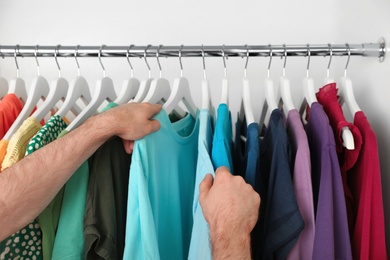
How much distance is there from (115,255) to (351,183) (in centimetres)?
56

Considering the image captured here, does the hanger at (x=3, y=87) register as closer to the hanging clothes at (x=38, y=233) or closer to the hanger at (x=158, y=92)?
the hanging clothes at (x=38, y=233)

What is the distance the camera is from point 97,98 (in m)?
0.96

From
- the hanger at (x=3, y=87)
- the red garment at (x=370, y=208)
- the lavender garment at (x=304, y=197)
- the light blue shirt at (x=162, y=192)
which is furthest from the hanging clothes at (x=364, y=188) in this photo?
the hanger at (x=3, y=87)

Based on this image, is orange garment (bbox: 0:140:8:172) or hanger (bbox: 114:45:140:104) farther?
hanger (bbox: 114:45:140:104)

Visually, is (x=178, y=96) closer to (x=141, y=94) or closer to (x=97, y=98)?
(x=141, y=94)

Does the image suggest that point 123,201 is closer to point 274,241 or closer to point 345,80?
point 274,241

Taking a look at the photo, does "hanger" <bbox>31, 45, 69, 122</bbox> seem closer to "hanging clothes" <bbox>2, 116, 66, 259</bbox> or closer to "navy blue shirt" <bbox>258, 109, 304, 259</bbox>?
"hanging clothes" <bbox>2, 116, 66, 259</bbox>

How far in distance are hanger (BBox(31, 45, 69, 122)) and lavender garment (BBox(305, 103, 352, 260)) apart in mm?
653

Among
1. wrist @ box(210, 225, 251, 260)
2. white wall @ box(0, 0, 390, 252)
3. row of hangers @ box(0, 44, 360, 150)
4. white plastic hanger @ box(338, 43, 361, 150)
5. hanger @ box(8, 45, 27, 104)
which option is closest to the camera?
wrist @ box(210, 225, 251, 260)

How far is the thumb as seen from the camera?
76 cm

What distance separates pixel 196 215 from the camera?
0.79 metres

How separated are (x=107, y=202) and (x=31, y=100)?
38cm

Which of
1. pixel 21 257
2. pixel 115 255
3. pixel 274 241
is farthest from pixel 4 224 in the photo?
pixel 274 241

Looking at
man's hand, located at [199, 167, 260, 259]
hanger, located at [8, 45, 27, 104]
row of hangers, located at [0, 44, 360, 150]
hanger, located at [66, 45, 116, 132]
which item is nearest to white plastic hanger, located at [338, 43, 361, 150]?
row of hangers, located at [0, 44, 360, 150]
